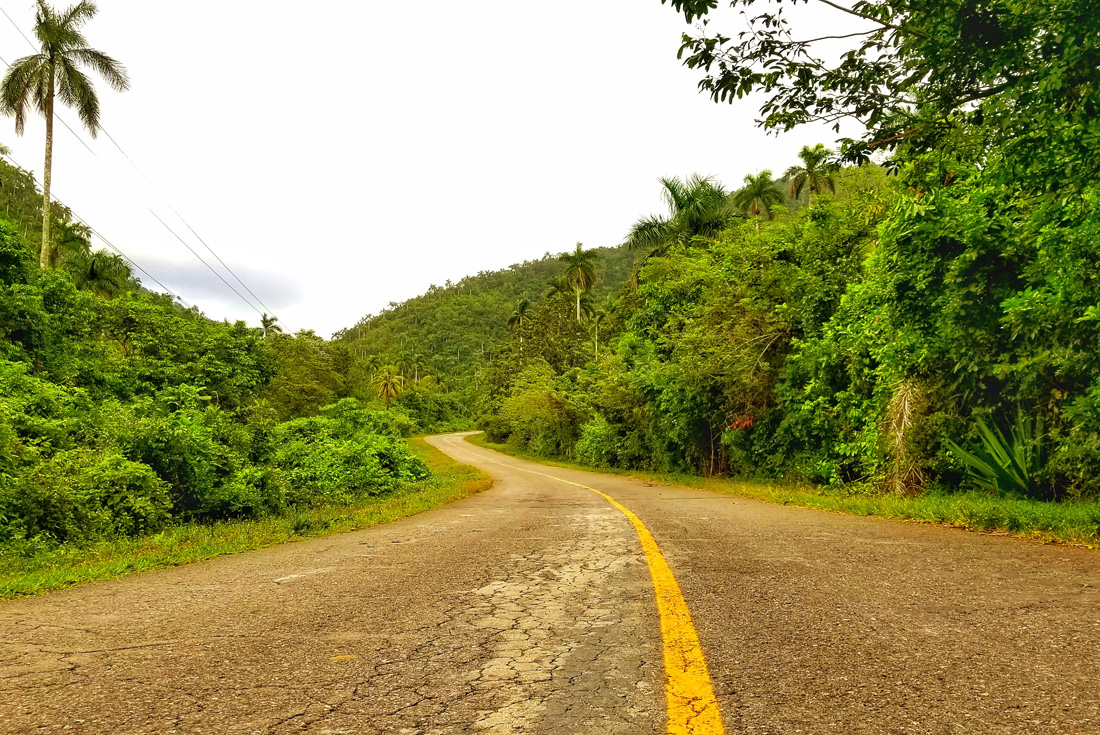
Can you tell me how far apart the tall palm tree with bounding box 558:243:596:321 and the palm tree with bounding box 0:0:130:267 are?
32.5 metres

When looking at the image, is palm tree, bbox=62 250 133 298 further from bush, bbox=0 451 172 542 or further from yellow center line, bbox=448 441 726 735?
yellow center line, bbox=448 441 726 735

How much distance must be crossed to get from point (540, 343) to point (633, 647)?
4621 centimetres

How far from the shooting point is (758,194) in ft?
117

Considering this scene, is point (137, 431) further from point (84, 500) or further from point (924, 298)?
point (924, 298)

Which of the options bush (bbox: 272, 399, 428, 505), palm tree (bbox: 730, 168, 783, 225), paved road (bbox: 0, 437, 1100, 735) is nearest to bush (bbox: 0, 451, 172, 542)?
paved road (bbox: 0, 437, 1100, 735)

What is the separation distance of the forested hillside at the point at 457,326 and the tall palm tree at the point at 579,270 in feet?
125

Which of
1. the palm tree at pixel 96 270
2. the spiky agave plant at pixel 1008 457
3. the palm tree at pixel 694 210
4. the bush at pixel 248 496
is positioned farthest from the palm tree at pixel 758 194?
the palm tree at pixel 96 270

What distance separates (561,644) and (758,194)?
3605 centimetres

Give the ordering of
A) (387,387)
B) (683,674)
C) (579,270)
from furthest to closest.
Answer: (387,387) < (579,270) < (683,674)

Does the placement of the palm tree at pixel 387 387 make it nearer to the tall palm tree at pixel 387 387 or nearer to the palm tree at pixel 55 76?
the tall palm tree at pixel 387 387

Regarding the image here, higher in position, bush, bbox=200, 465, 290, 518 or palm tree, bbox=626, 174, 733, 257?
palm tree, bbox=626, 174, 733, 257

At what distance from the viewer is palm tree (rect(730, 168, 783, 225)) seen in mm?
36000

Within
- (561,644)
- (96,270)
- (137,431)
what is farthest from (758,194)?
(96,270)

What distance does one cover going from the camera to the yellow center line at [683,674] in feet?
8.08
